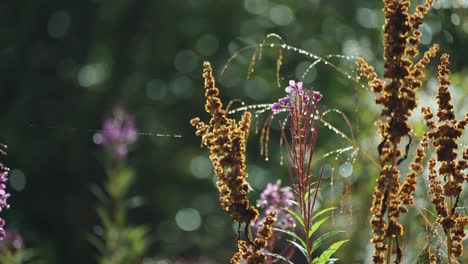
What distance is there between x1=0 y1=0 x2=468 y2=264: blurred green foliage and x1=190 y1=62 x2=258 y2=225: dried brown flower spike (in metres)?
7.57

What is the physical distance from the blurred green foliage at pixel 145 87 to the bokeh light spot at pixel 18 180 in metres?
0.04

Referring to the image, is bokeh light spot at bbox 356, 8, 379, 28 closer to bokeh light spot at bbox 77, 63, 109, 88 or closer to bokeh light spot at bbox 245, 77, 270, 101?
bokeh light spot at bbox 245, 77, 270, 101

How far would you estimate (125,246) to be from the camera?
145 inches

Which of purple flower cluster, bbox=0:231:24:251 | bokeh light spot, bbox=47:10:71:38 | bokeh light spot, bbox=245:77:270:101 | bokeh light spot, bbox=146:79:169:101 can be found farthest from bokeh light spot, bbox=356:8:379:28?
purple flower cluster, bbox=0:231:24:251

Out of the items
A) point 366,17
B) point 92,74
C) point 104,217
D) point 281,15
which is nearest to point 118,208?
point 104,217

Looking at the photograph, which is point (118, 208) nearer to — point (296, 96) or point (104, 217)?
point (104, 217)

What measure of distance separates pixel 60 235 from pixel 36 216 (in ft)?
1.99

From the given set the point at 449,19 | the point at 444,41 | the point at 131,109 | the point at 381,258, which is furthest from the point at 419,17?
the point at 131,109

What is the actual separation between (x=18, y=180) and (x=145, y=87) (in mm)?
2987

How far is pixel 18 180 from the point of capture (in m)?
10.1

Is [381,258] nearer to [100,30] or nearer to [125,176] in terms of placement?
[125,176]

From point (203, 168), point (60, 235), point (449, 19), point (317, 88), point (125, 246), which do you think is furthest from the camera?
point (203, 168)

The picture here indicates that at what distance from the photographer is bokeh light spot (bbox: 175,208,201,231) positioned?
1209 cm

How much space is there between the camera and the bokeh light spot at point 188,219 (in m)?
12.1
